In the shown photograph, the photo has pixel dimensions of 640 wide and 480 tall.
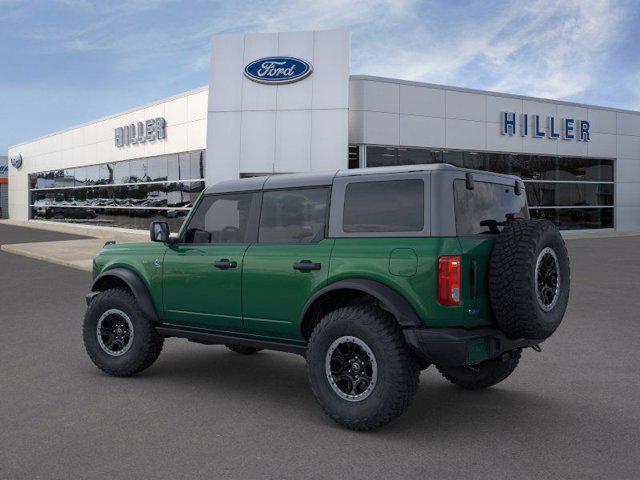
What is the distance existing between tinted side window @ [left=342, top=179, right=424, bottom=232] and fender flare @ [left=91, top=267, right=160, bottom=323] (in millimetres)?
2151

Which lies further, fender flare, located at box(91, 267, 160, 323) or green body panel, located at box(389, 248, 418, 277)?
fender flare, located at box(91, 267, 160, 323)

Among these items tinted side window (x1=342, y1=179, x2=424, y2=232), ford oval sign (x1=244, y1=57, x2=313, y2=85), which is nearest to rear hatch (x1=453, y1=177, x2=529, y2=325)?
tinted side window (x1=342, y1=179, x2=424, y2=232)

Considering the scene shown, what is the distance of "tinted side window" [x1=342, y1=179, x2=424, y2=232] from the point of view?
15.5 ft

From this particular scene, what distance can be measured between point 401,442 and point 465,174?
1.94 meters

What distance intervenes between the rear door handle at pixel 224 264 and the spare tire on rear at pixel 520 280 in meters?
2.08

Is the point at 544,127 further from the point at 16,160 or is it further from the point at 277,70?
the point at 16,160

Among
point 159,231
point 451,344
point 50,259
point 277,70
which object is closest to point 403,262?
point 451,344

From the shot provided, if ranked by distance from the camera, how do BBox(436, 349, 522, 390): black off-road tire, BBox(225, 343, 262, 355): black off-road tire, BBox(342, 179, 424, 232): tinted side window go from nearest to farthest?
1. BBox(342, 179, 424, 232): tinted side window
2. BBox(436, 349, 522, 390): black off-road tire
3. BBox(225, 343, 262, 355): black off-road tire

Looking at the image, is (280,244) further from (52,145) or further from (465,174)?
(52,145)

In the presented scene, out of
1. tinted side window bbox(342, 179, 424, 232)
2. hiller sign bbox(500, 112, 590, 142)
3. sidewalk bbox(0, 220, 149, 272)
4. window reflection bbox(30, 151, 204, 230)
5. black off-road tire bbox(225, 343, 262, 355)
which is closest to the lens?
tinted side window bbox(342, 179, 424, 232)

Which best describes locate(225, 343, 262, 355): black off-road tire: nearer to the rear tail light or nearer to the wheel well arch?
the wheel well arch

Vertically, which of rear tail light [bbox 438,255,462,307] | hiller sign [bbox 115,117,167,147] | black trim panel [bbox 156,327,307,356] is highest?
hiller sign [bbox 115,117,167,147]

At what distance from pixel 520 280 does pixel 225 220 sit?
260 cm

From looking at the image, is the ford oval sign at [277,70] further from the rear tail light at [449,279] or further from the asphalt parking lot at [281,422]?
the rear tail light at [449,279]
